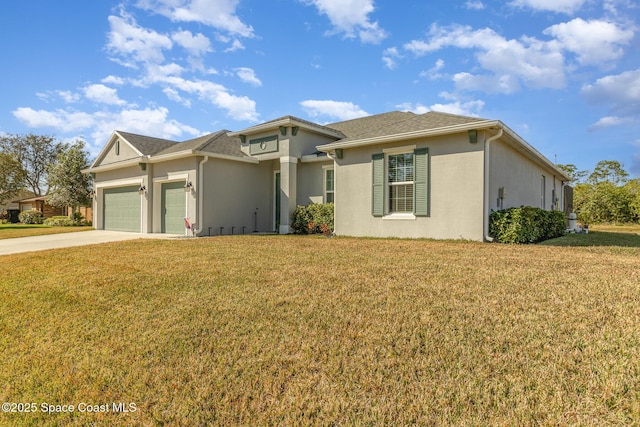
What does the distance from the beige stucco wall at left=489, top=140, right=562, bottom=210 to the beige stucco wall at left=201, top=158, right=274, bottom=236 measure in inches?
350

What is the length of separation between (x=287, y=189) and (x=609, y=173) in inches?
1627

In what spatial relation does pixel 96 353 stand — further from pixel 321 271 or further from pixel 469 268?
pixel 469 268

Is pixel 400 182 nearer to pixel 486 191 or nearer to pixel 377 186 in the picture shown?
pixel 377 186

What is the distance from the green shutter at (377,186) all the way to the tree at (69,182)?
83.0ft

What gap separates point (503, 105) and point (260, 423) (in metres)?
15.8

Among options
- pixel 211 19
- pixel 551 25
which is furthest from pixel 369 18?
pixel 551 25

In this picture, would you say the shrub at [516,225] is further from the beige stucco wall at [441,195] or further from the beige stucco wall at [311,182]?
the beige stucco wall at [311,182]

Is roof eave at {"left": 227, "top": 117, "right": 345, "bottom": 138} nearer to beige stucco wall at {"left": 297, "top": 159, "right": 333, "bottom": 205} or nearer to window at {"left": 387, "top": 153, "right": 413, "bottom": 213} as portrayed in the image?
beige stucco wall at {"left": 297, "top": 159, "right": 333, "bottom": 205}

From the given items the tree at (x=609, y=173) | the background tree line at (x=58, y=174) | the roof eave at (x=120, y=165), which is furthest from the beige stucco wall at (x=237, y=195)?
the tree at (x=609, y=173)

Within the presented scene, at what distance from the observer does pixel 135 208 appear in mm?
15695

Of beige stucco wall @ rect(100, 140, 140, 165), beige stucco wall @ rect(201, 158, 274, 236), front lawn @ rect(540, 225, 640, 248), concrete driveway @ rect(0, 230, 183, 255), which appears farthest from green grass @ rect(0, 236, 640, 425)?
beige stucco wall @ rect(100, 140, 140, 165)

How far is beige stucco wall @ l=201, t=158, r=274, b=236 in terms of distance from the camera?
42.8ft

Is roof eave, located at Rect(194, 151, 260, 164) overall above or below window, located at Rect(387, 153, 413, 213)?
above

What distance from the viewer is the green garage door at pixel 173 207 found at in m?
13.7
